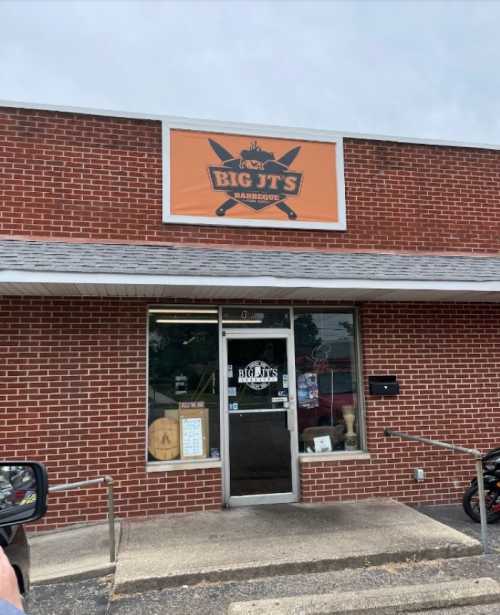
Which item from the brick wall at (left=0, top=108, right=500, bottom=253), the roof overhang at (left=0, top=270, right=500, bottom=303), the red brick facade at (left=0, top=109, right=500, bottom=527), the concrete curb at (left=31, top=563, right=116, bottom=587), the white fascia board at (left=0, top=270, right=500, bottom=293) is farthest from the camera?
the brick wall at (left=0, top=108, right=500, bottom=253)

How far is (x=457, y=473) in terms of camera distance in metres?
6.97

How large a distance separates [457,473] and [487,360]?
5.48 ft

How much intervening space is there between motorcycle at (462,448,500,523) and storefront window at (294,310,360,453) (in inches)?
60.8

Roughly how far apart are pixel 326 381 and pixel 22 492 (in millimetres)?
4972

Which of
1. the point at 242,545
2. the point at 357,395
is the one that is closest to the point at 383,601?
the point at 242,545

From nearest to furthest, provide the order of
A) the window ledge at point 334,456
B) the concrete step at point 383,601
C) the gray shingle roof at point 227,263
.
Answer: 1. the concrete step at point 383,601
2. the gray shingle roof at point 227,263
3. the window ledge at point 334,456

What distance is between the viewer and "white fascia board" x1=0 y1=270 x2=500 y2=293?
525cm

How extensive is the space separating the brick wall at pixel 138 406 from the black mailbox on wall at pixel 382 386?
101 millimetres

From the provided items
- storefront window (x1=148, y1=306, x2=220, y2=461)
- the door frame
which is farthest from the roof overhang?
the door frame

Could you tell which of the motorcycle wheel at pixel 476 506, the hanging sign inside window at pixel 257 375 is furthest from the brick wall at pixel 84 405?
the motorcycle wheel at pixel 476 506

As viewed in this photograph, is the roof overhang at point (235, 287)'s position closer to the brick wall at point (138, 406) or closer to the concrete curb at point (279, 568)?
the brick wall at point (138, 406)

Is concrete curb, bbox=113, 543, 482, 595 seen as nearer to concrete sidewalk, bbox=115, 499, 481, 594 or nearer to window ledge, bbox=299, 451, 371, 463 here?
concrete sidewalk, bbox=115, 499, 481, 594

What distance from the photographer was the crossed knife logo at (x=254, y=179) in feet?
22.9

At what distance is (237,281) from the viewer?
5.73 metres
